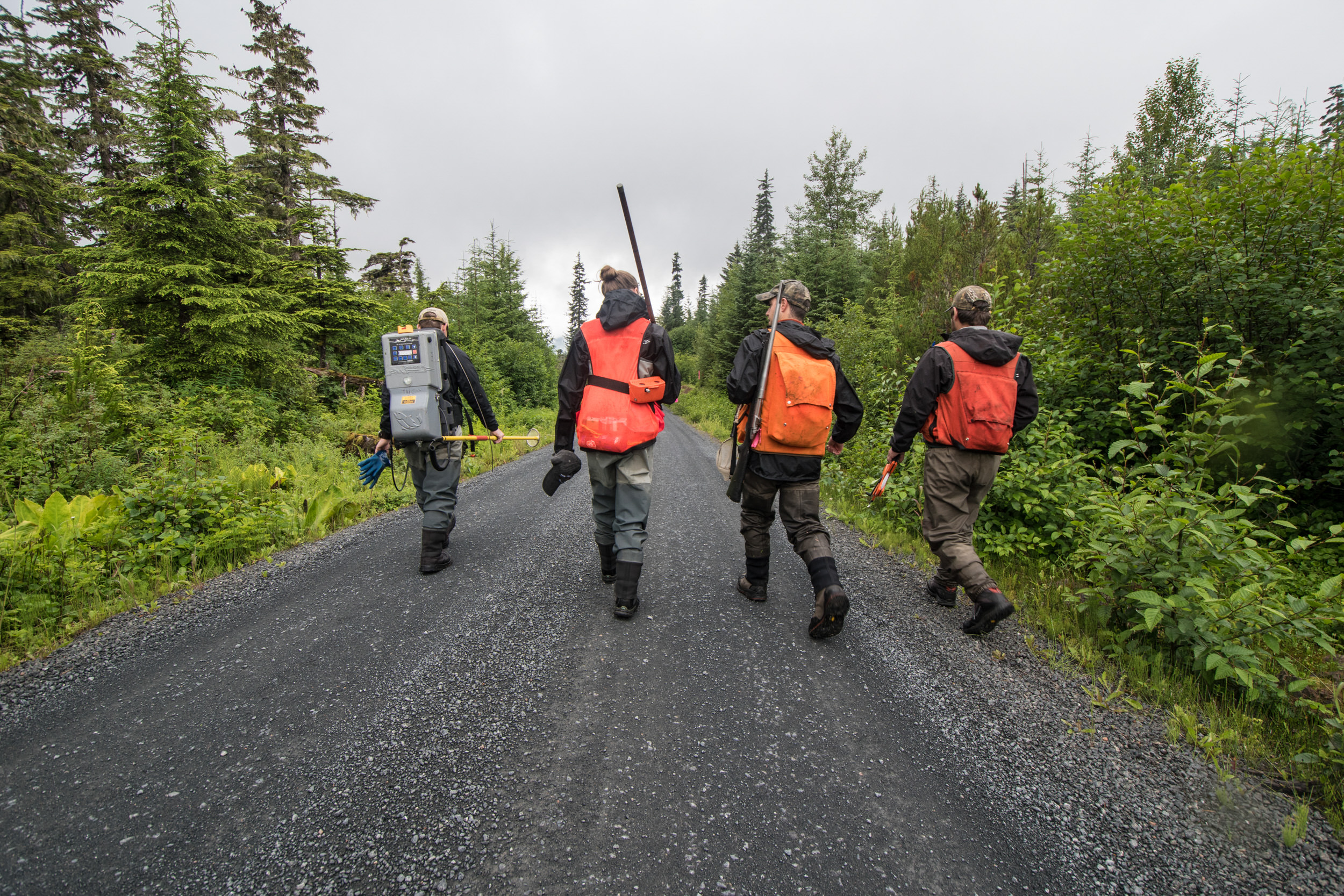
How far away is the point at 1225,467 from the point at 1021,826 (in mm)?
5249

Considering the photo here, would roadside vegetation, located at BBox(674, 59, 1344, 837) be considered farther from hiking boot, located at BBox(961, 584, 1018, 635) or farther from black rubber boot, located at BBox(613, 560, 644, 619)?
black rubber boot, located at BBox(613, 560, 644, 619)

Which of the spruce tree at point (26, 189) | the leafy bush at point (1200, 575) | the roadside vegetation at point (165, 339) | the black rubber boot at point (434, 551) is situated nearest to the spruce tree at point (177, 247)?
the roadside vegetation at point (165, 339)

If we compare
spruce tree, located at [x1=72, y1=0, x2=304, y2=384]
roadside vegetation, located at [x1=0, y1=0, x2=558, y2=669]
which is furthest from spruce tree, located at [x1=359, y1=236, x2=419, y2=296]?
spruce tree, located at [x1=72, y1=0, x2=304, y2=384]

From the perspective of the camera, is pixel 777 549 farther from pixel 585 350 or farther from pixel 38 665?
pixel 38 665

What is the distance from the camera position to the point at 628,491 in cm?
341

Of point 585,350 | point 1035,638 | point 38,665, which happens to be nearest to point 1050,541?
point 1035,638

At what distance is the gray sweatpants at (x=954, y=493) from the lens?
3.28m

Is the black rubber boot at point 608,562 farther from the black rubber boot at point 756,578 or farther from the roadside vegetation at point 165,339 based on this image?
the roadside vegetation at point 165,339

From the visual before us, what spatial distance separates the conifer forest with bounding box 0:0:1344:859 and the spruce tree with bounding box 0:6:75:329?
0.09m

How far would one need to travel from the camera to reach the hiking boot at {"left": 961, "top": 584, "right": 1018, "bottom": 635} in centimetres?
283

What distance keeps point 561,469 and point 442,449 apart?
149 centimetres

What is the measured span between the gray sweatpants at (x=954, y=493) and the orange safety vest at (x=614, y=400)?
1.99 m

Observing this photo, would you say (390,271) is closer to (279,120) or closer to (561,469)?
(279,120)

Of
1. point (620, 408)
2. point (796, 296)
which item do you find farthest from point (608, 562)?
point (796, 296)
